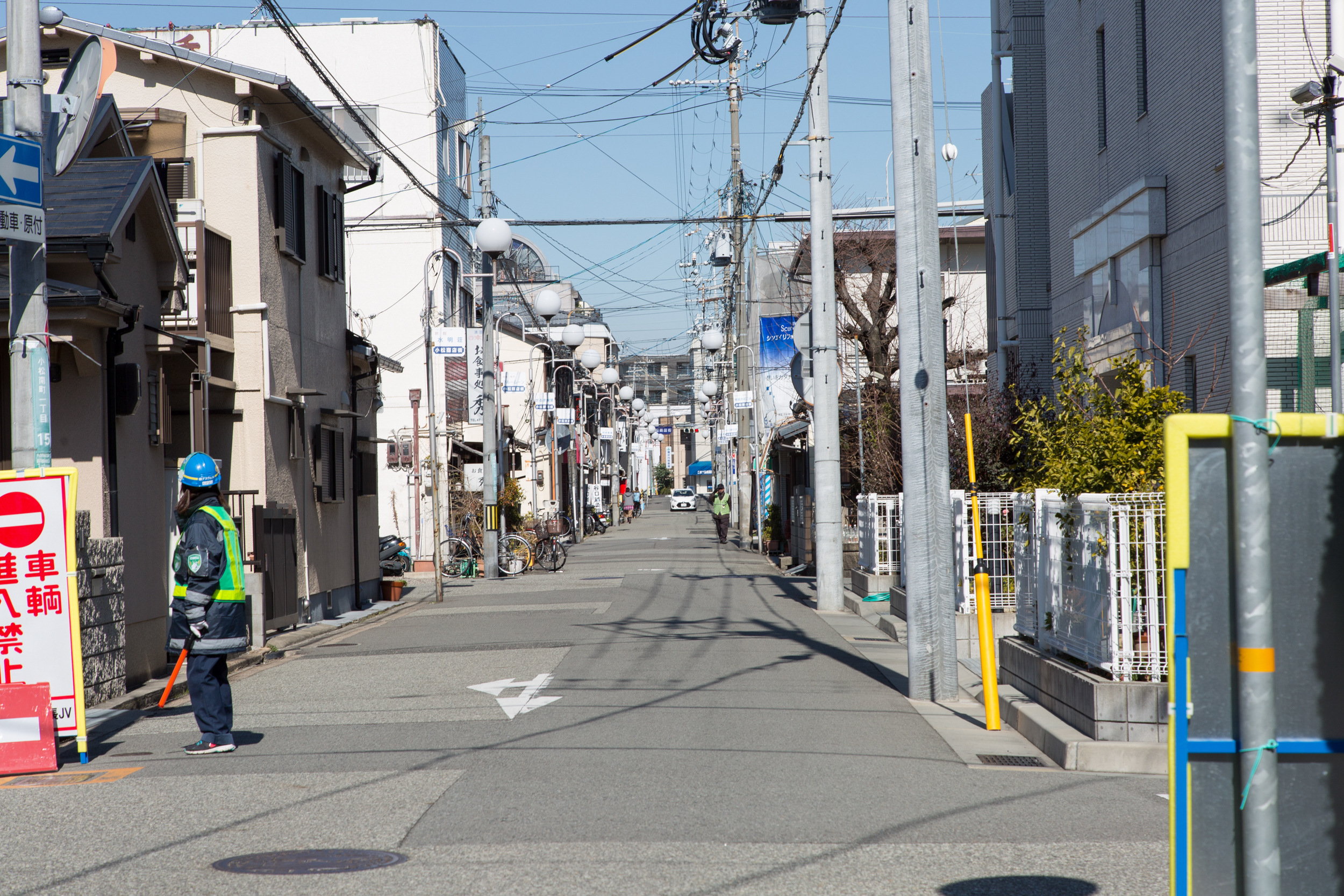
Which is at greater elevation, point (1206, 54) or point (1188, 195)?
point (1206, 54)

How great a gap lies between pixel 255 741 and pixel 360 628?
955 cm

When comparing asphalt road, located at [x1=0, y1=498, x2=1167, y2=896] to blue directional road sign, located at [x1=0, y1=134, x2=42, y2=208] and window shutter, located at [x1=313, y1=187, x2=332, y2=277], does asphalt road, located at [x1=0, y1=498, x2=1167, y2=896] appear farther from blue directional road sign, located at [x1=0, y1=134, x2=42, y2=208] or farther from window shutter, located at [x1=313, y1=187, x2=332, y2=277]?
window shutter, located at [x1=313, y1=187, x2=332, y2=277]

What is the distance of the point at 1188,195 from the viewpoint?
14.1 meters

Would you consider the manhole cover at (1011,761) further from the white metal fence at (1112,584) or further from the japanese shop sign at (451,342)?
the japanese shop sign at (451,342)

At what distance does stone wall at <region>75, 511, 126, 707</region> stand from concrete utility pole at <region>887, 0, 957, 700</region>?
6695 millimetres

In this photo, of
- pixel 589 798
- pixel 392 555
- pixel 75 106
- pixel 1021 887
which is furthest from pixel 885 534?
pixel 1021 887

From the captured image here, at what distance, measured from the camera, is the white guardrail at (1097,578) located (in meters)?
7.78

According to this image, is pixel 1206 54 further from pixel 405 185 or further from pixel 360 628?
pixel 405 185

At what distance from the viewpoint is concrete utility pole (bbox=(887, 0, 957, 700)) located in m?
10.6

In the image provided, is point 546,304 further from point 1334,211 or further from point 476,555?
point 1334,211

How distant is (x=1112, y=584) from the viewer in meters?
7.84

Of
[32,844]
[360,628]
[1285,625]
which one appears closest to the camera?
[1285,625]

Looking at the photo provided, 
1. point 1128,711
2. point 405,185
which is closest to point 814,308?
point 1128,711

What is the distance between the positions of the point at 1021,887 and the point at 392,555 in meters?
21.5
